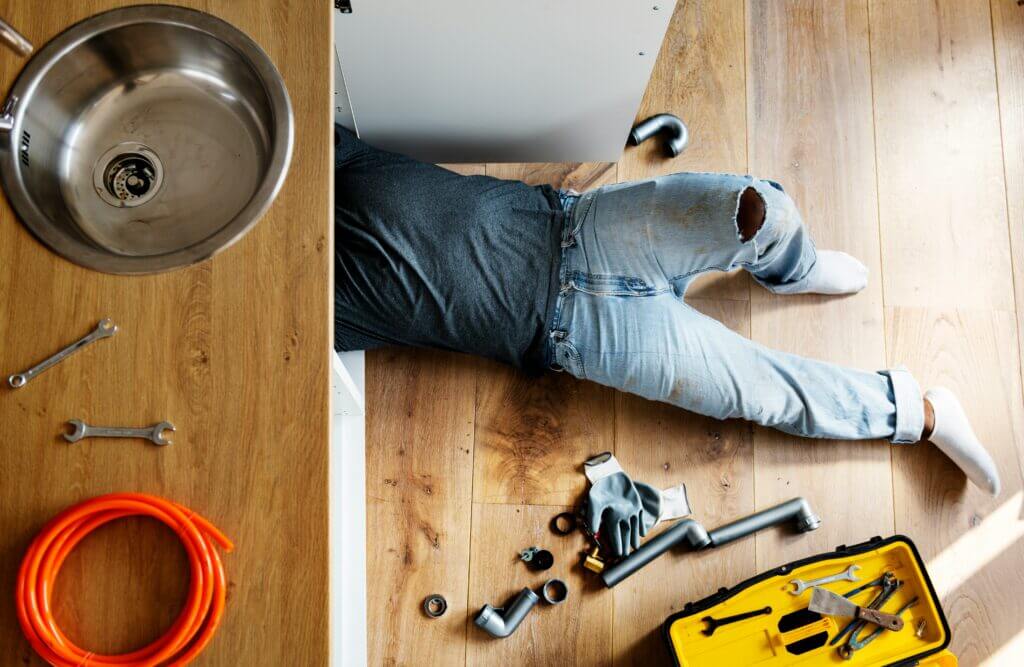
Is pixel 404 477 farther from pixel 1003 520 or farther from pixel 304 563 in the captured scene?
pixel 1003 520

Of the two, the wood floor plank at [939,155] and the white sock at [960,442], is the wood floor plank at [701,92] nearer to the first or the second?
the wood floor plank at [939,155]

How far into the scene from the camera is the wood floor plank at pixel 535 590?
148 cm

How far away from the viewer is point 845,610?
4.48 ft

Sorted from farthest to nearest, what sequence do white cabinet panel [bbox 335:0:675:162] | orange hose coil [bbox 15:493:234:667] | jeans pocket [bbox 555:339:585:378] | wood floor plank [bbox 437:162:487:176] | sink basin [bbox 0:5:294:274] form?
wood floor plank [bbox 437:162:487:176] → jeans pocket [bbox 555:339:585:378] → white cabinet panel [bbox 335:0:675:162] → sink basin [bbox 0:5:294:274] → orange hose coil [bbox 15:493:234:667]

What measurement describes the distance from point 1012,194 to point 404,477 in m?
1.47

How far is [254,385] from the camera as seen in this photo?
0.83m

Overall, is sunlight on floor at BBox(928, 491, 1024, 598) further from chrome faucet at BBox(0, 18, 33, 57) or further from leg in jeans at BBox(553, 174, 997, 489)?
chrome faucet at BBox(0, 18, 33, 57)

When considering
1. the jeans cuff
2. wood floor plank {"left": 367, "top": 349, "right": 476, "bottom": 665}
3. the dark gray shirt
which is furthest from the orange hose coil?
the jeans cuff

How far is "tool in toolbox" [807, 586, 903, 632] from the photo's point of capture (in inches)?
53.1

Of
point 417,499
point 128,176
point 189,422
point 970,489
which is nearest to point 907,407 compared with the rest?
point 970,489

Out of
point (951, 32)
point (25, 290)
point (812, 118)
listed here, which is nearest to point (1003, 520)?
point (812, 118)

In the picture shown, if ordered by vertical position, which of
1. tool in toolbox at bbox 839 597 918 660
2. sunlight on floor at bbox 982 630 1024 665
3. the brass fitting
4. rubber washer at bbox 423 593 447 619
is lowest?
sunlight on floor at bbox 982 630 1024 665

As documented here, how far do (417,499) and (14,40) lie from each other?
3.37 feet

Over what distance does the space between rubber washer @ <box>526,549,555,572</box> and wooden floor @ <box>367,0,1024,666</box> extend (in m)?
0.02
